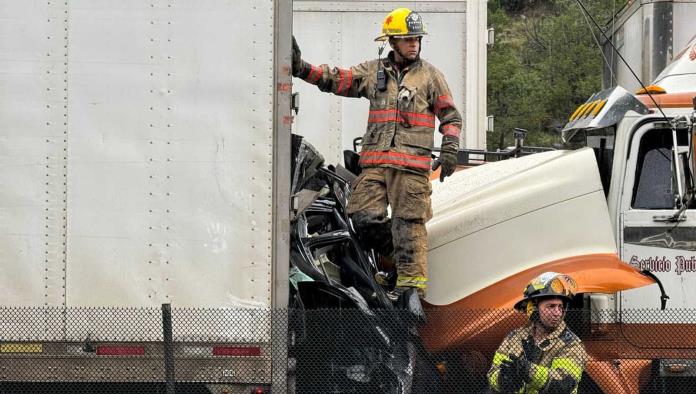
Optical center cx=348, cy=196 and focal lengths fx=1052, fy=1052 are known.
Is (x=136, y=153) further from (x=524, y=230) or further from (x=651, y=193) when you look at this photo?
(x=651, y=193)

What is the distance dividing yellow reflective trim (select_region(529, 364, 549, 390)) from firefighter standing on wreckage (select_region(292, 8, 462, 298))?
3.73 ft

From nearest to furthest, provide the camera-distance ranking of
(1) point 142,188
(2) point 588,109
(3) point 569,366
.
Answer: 1. (3) point 569,366
2. (1) point 142,188
3. (2) point 588,109

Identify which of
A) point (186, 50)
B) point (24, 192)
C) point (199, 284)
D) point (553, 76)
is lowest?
point (199, 284)

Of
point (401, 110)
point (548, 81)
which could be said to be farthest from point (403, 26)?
point (548, 81)

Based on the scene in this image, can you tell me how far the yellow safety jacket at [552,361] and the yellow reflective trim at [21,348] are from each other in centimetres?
224

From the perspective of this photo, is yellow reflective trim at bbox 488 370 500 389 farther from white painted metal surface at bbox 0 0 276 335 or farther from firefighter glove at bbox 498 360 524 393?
white painted metal surface at bbox 0 0 276 335

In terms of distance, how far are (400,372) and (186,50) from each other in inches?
78.8

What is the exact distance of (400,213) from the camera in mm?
5906

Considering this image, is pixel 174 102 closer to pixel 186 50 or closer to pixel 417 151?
pixel 186 50

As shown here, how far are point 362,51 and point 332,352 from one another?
5.31 metres

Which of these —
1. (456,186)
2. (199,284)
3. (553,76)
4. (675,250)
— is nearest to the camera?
(199,284)

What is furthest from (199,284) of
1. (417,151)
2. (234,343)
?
(417,151)

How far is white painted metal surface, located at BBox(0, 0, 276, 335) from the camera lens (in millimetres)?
5172

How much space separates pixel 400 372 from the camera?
5.55 meters
